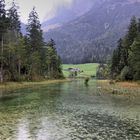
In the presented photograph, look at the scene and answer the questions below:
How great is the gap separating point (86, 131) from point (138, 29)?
8355 cm

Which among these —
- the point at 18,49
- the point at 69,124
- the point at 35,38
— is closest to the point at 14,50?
the point at 18,49

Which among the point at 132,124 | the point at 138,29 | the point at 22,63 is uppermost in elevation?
the point at 138,29

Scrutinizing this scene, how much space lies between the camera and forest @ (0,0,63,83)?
8306cm

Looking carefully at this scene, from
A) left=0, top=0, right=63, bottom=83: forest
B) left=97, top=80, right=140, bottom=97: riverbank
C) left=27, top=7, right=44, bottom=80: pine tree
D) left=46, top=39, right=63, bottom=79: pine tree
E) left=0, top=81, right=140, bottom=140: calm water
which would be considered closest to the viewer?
left=0, top=81, right=140, bottom=140: calm water

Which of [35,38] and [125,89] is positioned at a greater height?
[35,38]

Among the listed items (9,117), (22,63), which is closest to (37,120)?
(9,117)

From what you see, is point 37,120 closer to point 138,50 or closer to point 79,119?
point 79,119

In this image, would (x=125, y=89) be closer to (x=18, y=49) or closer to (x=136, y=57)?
(x=136, y=57)

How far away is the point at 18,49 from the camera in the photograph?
8919 cm

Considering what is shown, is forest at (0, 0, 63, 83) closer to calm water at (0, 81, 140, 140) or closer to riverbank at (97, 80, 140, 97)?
riverbank at (97, 80, 140, 97)

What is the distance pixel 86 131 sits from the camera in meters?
24.8

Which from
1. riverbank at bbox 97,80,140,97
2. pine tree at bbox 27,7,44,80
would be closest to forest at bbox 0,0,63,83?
pine tree at bbox 27,7,44,80

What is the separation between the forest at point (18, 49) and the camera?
8306 cm

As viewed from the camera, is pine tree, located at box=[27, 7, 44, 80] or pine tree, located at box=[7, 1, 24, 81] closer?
pine tree, located at box=[7, 1, 24, 81]
